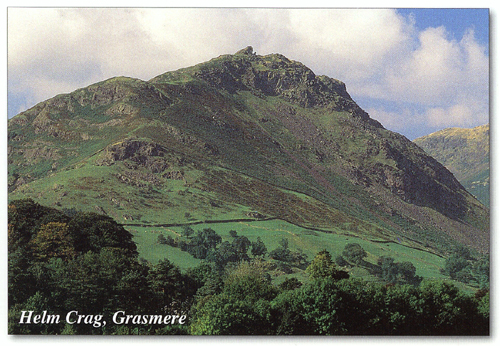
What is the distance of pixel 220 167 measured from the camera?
65.2 meters

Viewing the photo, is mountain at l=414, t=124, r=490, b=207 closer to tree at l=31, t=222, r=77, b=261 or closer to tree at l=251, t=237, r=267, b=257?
tree at l=251, t=237, r=267, b=257

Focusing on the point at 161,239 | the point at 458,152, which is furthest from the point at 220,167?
the point at 458,152

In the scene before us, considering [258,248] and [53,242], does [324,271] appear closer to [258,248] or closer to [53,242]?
[258,248]

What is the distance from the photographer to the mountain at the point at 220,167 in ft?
180

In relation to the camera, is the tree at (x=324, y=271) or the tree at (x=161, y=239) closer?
the tree at (x=324, y=271)

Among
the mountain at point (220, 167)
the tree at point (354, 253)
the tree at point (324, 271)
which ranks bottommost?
the tree at point (324, 271)

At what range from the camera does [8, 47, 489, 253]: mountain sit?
54.8 metres

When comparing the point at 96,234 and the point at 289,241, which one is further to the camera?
the point at 289,241

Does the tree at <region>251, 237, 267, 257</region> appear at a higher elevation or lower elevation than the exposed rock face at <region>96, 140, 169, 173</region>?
lower

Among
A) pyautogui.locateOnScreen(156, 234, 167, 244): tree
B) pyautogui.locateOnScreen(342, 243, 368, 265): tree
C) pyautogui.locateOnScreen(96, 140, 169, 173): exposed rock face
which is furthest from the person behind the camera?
pyautogui.locateOnScreen(96, 140, 169, 173): exposed rock face

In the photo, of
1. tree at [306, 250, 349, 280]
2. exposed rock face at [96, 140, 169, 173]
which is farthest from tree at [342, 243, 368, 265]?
exposed rock face at [96, 140, 169, 173]

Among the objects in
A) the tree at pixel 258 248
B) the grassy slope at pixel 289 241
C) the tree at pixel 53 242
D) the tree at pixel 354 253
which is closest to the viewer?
the tree at pixel 53 242

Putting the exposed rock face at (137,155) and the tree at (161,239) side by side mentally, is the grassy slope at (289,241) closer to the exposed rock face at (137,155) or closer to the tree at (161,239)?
the tree at (161,239)

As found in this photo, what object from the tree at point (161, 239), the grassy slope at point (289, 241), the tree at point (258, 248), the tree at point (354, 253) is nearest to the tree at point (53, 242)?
the grassy slope at point (289, 241)
